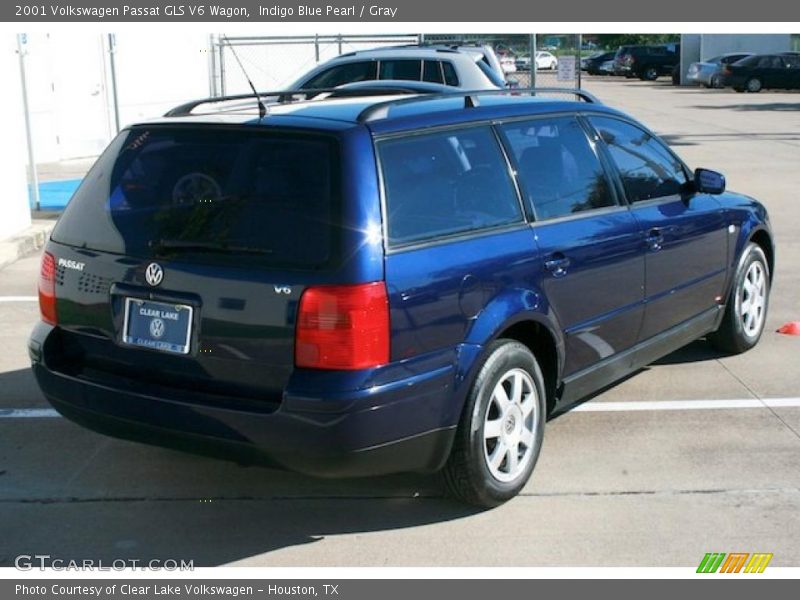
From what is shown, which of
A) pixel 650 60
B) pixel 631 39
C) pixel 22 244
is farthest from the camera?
pixel 631 39

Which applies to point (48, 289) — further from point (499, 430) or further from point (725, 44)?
point (725, 44)

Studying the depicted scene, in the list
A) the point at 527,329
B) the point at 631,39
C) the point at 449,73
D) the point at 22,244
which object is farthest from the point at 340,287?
the point at 631,39

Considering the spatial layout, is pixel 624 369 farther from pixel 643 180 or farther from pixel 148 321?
pixel 148 321

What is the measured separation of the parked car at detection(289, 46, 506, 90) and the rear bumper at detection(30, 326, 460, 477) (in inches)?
353

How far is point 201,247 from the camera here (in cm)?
419

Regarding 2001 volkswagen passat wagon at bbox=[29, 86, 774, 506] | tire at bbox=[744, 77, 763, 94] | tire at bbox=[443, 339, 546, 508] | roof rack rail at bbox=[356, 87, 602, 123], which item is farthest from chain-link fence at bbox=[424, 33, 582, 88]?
tire at bbox=[744, 77, 763, 94]

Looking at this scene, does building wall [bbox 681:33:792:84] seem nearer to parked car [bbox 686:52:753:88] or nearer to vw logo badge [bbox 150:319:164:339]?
parked car [bbox 686:52:753:88]

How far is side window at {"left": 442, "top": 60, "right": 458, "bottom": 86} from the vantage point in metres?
13.0

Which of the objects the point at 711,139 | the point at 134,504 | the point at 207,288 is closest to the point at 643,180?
the point at 207,288

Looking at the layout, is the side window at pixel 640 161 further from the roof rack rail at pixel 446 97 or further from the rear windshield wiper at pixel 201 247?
the rear windshield wiper at pixel 201 247

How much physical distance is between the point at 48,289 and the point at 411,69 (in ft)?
30.4

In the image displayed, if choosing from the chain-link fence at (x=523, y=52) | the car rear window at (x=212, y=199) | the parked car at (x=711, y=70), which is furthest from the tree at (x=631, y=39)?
the car rear window at (x=212, y=199)

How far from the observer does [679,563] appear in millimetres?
4203

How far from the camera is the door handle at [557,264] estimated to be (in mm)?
4825
